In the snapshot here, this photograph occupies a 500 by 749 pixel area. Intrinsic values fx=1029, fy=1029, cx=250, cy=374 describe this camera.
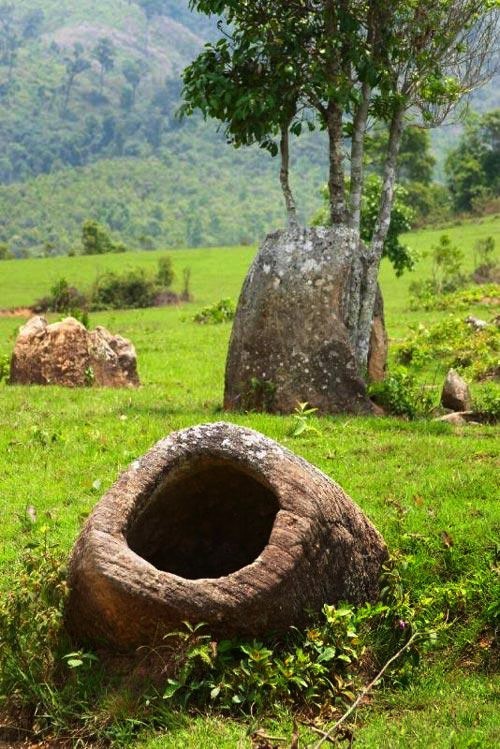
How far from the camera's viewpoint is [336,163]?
53.6ft

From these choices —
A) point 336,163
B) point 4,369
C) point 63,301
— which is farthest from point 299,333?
point 63,301

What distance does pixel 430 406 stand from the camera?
50.2 feet

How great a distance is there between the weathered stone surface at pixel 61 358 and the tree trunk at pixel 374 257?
Answer: 5237mm

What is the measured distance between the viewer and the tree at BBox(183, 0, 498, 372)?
15883mm

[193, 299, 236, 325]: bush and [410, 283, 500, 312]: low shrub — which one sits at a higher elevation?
[410, 283, 500, 312]: low shrub

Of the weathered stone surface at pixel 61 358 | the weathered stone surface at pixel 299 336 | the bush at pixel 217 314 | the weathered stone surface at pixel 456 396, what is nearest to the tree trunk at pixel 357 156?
the weathered stone surface at pixel 299 336

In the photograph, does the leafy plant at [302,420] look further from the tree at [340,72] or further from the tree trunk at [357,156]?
the tree trunk at [357,156]

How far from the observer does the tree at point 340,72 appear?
52.1 ft

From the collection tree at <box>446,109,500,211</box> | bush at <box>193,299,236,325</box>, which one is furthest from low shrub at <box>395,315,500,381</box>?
tree at <box>446,109,500,211</box>

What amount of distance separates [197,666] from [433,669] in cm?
187

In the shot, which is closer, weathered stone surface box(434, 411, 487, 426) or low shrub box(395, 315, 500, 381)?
weathered stone surface box(434, 411, 487, 426)

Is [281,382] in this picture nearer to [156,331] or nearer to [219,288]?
[156,331]

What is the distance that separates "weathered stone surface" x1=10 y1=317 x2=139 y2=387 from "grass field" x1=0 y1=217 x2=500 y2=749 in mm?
618

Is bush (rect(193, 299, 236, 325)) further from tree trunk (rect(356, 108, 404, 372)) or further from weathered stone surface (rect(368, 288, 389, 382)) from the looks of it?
tree trunk (rect(356, 108, 404, 372))
